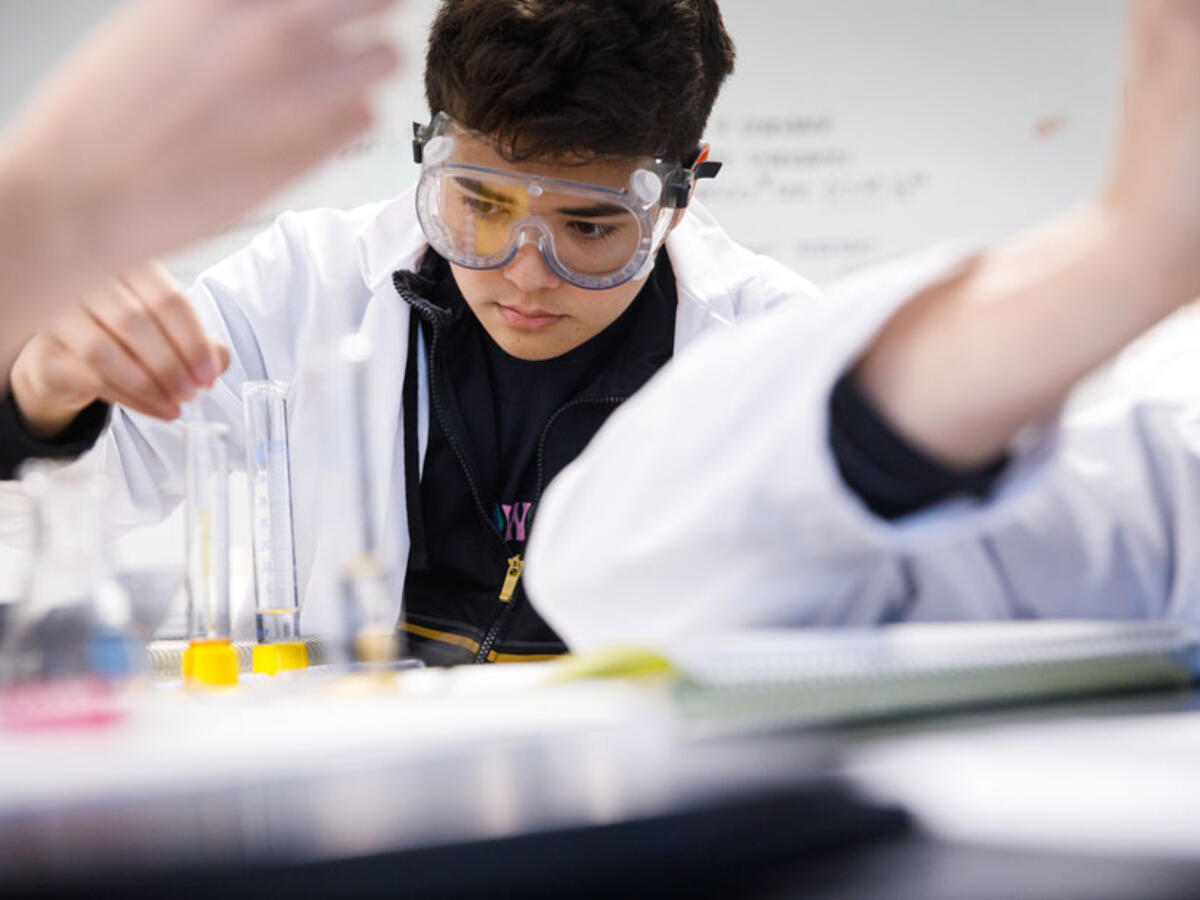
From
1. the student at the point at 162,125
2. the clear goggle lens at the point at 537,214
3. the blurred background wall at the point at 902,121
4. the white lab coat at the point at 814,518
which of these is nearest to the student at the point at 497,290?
the clear goggle lens at the point at 537,214

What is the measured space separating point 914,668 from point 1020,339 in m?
0.18

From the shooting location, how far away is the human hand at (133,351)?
3.28ft

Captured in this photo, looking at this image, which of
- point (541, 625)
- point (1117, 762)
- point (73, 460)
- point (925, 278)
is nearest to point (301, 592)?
point (73, 460)

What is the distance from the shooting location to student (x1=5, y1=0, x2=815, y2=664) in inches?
61.5

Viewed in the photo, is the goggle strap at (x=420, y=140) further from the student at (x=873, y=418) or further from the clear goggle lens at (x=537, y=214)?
the student at (x=873, y=418)

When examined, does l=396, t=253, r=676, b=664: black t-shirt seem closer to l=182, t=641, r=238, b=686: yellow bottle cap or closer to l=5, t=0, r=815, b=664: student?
l=5, t=0, r=815, b=664: student

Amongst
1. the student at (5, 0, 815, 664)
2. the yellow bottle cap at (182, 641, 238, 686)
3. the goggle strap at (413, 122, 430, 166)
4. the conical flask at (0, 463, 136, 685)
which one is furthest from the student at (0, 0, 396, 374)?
the goggle strap at (413, 122, 430, 166)

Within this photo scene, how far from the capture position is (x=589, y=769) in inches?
17.9

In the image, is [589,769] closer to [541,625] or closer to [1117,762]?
[1117,762]

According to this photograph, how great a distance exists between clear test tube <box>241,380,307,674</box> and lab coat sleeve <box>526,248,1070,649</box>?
0.42m

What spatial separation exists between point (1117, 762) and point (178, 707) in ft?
1.36

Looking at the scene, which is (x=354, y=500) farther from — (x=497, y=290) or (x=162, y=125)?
(x=497, y=290)

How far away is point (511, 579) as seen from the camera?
5.44 ft

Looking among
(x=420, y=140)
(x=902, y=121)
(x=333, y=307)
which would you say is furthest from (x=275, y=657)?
(x=902, y=121)
